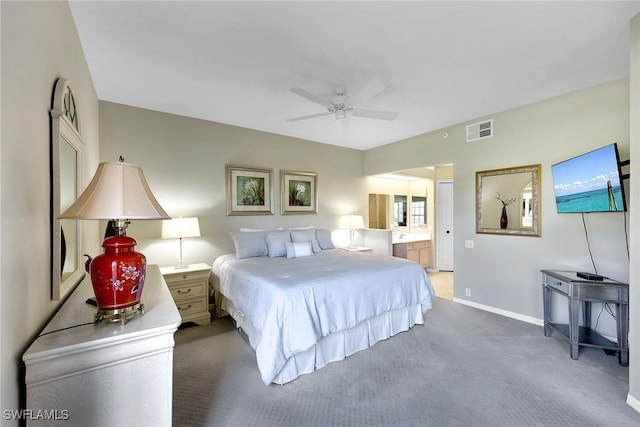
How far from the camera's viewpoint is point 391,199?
665cm

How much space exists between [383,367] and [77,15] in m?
3.63

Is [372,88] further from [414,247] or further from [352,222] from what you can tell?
[414,247]

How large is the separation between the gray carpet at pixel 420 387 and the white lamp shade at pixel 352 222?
245 cm

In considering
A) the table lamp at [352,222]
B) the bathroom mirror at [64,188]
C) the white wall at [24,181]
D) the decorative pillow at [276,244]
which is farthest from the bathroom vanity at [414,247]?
the white wall at [24,181]

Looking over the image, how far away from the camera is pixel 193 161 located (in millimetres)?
3828

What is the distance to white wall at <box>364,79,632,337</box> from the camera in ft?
9.14

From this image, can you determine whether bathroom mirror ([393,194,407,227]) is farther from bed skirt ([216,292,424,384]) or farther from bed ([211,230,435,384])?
bed skirt ([216,292,424,384])

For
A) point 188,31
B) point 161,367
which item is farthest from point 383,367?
point 188,31

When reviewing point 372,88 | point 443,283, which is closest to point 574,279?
point 372,88

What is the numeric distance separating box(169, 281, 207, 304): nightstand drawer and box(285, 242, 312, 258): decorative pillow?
3.81 ft

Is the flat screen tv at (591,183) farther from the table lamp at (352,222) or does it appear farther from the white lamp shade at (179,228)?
the white lamp shade at (179,228)

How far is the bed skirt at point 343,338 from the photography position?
234cm

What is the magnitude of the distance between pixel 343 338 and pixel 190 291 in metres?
Answer: 1.98

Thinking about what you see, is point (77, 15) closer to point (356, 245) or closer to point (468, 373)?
point (468, 373)
